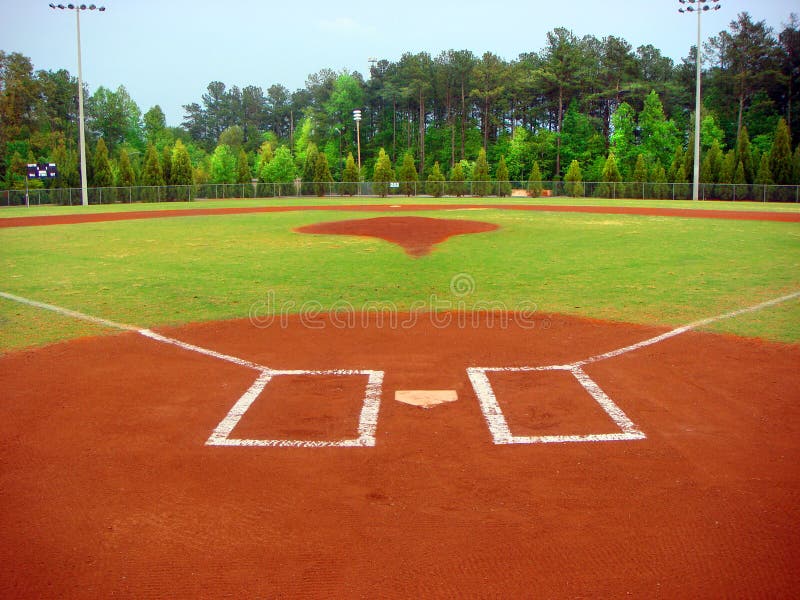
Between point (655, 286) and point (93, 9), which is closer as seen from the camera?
point (655, 286)

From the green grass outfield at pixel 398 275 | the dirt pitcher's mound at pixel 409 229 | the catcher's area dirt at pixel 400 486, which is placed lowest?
the catcher's area dirt at pixel 400 486

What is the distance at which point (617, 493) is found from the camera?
502cm

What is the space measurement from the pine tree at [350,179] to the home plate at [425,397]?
62712 mm

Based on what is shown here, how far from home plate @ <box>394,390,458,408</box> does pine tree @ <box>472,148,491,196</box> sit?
6132 cm

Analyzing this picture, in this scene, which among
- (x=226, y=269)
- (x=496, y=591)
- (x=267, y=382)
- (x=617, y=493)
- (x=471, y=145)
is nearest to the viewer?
(x=496, y=591)

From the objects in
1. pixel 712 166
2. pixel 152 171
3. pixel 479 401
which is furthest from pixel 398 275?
pixel 152 171

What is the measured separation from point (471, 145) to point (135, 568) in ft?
323

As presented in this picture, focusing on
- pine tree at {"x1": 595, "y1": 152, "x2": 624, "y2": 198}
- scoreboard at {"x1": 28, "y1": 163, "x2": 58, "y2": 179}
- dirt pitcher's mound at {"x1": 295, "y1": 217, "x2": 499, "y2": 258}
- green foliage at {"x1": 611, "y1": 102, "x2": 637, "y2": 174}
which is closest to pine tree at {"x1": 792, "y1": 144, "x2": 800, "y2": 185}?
pine tree at {"x1": 595, "y1": 152, "x2": 624, "y2": 198}

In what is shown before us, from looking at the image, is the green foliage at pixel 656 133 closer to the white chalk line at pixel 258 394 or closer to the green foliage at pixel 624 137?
the green foliage at pixel 624 137

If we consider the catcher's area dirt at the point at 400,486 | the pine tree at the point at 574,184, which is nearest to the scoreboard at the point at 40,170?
the pine tree at the point at 574,184

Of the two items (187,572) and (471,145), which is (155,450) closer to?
(187,572)

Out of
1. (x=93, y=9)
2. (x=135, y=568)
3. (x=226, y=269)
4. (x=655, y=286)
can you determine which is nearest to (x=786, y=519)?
(x=135, y=568)

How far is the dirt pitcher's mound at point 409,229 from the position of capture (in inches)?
870

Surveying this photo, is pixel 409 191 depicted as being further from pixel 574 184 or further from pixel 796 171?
pixel 796 171
